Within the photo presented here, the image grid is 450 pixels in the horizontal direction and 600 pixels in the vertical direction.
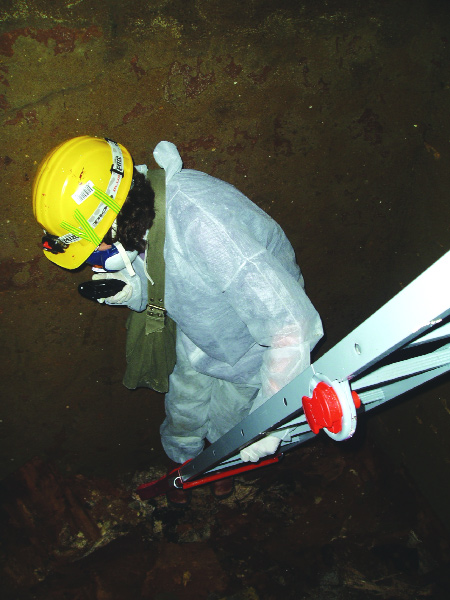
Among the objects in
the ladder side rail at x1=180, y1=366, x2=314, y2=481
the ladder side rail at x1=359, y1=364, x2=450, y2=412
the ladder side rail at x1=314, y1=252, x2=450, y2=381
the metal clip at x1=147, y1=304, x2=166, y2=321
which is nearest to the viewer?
the ladder side rail at x1=314, y1=252, x2=450, y2=381

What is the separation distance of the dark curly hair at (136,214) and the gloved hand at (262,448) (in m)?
0.93

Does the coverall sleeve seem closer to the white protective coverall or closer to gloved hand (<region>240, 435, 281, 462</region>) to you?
the white protective coverall

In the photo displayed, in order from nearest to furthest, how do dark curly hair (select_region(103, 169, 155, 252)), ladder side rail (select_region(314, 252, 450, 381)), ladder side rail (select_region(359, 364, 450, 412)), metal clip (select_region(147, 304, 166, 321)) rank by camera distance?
ladder side rail (select_region(314, 252, 450, 381))
ladder side rail (select_region(359, 364, 450, 412))
dark curly hair (select_region(103, 169, 155, 252))
metal clip (select_region(147, 304, 166, 321))

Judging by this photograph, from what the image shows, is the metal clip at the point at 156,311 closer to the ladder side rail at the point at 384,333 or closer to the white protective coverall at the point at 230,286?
the white protective coverall at the point at 230,286

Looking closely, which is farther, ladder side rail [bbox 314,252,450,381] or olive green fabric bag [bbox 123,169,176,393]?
olive green fabric bag [bbox 123,169,176,393]

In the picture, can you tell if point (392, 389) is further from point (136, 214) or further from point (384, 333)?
point (136, 214)

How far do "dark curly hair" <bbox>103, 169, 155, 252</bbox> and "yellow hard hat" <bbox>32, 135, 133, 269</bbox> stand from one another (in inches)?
1.0

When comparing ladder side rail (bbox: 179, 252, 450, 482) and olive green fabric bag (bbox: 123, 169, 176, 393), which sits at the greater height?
ladder side rail (bbox: 179, 252, 450, 482)

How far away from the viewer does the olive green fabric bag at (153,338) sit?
→ 167 centimetres

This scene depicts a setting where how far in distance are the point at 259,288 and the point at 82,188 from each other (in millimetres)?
717

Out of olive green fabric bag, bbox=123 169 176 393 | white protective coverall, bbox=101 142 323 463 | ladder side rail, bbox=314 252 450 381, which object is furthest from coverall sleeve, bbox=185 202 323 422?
ladder side rail, bbox=314 252 450 381

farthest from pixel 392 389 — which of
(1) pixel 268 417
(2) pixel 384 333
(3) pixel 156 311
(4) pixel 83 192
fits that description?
(4) pixel 83 192

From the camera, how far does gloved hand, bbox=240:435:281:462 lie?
182 centimetres

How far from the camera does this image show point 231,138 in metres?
2.13
